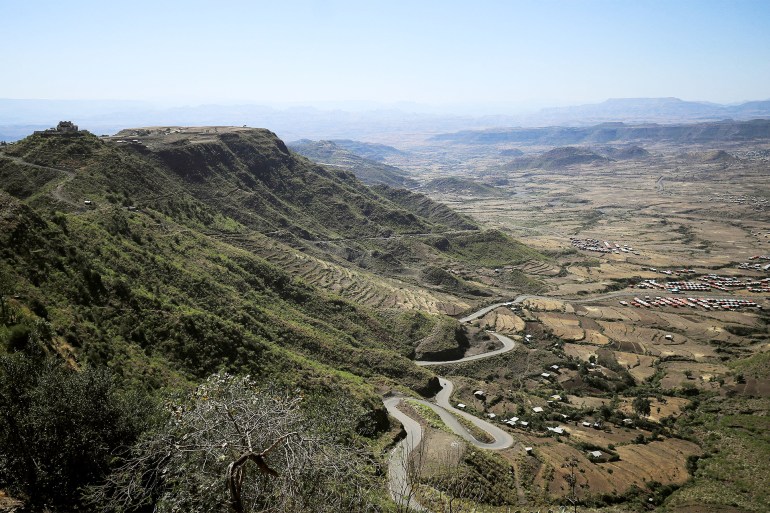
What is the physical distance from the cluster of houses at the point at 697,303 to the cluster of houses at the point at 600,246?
43.0m

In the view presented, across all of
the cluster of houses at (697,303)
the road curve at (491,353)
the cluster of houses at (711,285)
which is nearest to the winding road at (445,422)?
the road curve at (491,353)

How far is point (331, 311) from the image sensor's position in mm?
67750

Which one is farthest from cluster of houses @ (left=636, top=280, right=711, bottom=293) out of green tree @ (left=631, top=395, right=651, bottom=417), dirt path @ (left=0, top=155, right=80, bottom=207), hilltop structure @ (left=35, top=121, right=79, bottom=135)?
hilltop structure @ (left=35, top=121, right=79, bottom=135)

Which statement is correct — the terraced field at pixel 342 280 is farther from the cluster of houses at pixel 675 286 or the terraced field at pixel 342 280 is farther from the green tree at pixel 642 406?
the cluster of houses at pixel 675 286

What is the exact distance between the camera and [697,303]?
96750 millimetres

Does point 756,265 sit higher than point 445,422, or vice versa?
point 445,422

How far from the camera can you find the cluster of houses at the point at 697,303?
311 ft

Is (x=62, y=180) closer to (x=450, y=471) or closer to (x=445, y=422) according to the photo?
(x=445, y=422)

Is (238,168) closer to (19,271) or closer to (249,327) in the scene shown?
(249,327)

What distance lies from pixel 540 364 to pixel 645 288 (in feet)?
182

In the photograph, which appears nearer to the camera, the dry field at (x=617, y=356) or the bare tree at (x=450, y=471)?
the bare tree at (x=450, y=471)

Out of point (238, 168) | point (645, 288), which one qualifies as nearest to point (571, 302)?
point (645, 288)

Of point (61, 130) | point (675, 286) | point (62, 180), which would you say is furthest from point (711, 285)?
point (61, 130)

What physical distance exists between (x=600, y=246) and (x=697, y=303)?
5459 cm
